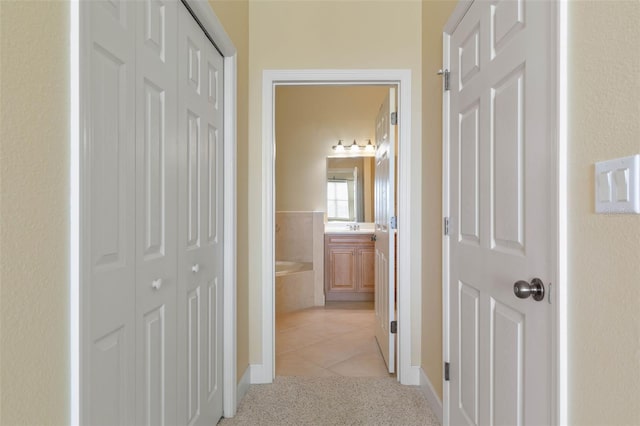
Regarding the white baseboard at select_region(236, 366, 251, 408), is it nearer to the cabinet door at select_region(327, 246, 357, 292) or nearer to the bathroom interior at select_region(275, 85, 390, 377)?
the bathroom interior at select_region(275, 85, 390, 377)

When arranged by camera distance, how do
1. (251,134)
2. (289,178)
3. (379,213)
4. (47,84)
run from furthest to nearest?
(289,178) → (379,213) → (251,134) → (47,84)

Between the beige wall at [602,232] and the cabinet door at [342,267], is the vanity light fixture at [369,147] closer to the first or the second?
the cabinet door at [342,267]

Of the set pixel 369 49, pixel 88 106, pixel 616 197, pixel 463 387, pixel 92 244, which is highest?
pixel 369 49

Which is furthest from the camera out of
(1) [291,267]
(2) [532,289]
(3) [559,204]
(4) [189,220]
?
(1) [291,267]

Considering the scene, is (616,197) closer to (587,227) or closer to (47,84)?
(587,227)

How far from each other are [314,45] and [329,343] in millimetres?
2398

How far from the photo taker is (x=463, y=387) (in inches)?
67.9

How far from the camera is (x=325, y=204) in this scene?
538 cm

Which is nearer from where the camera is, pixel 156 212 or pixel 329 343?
pixel 156 212

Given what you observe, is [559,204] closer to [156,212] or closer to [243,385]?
[156,212]

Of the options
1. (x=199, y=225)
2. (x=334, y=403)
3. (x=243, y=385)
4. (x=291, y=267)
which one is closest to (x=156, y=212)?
(x=199, y=225)

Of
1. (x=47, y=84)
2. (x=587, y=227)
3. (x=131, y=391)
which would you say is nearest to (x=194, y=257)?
(x=131, y=391)

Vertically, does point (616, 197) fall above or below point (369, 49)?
below

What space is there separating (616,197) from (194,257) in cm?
150
